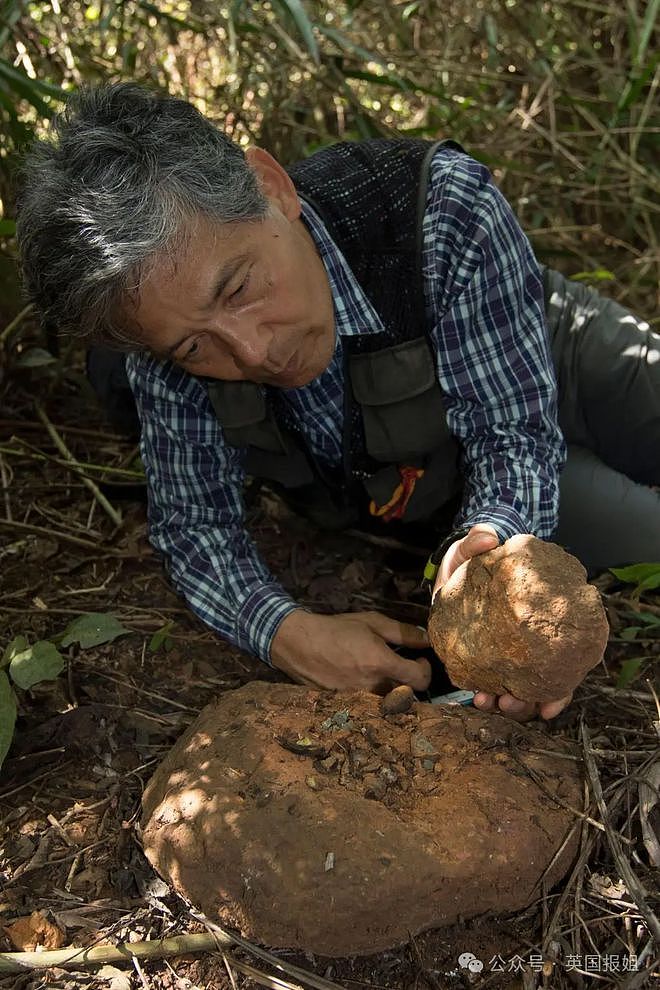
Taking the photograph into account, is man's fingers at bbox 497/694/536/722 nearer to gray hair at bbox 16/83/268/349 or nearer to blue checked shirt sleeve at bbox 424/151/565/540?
blue checked shirt sleeve at bbox 424/151/565/540

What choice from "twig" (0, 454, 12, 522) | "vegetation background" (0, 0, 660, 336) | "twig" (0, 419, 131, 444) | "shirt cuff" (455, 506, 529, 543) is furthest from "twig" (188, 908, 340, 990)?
"vegetation background" (0, 0, 660, 336)

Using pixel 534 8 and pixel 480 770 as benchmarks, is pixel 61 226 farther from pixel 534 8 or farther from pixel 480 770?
pixel 534 8

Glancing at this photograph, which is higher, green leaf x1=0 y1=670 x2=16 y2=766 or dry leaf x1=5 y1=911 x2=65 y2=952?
green leaf x1=0 y1=670 x2=16 y2=766

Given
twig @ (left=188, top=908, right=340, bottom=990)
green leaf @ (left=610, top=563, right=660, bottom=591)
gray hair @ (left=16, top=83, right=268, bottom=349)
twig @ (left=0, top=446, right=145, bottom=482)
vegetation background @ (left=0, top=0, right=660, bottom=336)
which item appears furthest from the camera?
vegetation background @ (left=0, top=0, right=660, bottom=336)

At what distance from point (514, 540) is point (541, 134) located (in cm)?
289

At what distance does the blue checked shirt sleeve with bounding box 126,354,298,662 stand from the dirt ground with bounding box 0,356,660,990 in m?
0.17

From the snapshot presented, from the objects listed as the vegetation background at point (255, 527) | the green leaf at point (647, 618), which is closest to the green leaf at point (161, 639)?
the vegetation background at point (255, 527)

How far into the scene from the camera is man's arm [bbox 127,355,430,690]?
216 cm

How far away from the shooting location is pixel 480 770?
184cm

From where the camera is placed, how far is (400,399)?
2.17 metres

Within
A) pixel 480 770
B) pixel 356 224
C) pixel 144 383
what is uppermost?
pixel 356 224

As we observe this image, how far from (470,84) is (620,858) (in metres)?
3.61

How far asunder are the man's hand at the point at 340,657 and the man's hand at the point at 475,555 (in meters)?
0.24

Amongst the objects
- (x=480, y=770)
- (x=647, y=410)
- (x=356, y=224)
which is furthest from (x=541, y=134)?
(x=480, y=770)
